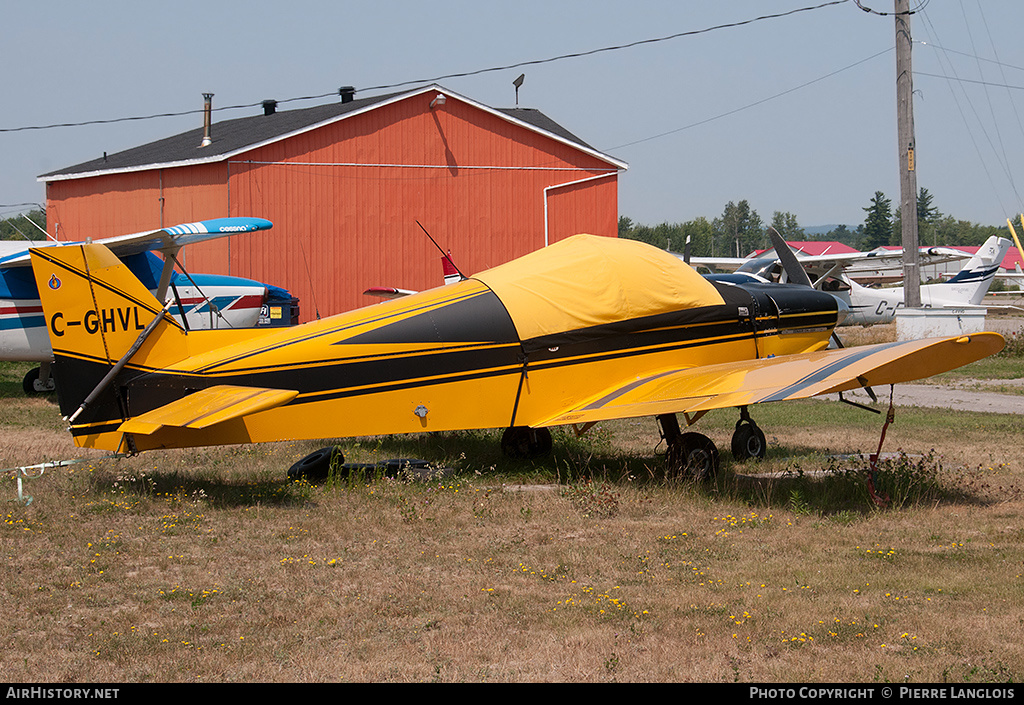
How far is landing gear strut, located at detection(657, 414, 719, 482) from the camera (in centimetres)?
908

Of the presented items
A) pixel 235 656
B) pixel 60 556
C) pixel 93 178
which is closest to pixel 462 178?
pixel 93 178

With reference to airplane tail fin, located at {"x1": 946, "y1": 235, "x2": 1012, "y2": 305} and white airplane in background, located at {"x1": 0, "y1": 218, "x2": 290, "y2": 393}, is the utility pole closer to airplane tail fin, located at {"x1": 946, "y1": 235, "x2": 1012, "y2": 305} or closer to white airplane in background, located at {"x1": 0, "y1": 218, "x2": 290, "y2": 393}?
airplane tail fin, located at {"x1": 946, "y1": 235, "x2": 1012, "y2": 305}

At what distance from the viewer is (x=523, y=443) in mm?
10578

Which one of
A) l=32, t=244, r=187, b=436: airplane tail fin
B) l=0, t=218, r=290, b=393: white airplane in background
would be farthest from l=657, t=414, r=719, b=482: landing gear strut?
l=0, t=218, r=290, b=393: white airplane in background

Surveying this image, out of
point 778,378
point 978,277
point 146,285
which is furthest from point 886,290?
point 778,378

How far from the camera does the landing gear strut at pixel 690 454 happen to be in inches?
357

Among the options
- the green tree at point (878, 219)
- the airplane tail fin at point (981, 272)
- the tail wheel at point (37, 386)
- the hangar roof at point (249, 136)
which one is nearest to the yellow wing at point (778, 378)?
the tail wheel at point (37, 386)

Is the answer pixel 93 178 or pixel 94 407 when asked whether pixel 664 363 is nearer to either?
pixel 94 407

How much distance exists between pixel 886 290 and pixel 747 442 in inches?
897

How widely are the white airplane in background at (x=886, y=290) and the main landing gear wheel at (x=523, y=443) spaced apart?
659 inches

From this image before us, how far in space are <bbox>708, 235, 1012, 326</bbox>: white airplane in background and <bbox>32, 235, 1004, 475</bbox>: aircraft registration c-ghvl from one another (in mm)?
17260

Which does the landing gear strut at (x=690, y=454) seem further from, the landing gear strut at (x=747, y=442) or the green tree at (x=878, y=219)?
the green tree at (x=878, y=219)

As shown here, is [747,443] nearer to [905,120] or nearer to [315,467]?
[315,467]

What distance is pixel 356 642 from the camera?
4996 millimetres
